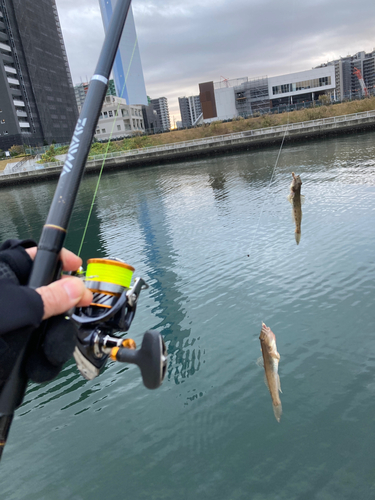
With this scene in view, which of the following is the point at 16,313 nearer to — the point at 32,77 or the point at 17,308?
the point at 17,308

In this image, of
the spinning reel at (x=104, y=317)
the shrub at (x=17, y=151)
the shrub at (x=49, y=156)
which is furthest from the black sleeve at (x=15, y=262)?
the shrub at (x=17, y=151)

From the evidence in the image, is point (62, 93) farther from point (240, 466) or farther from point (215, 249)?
point (240, 466)

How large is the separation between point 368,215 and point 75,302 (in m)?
13.3

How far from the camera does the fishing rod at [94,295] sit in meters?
1.58

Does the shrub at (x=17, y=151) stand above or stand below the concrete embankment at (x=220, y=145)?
above

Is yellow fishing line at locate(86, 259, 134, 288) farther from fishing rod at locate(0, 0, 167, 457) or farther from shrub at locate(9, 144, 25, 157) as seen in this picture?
shrub at locate(9, 144, 25, 157)

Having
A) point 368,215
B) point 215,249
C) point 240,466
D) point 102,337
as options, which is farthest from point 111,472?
point 368,215

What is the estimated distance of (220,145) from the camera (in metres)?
49.7

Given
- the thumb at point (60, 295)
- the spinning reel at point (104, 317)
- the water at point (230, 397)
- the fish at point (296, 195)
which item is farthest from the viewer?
the fish at point (296, 195)

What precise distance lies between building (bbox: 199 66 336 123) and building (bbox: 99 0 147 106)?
3443 inches

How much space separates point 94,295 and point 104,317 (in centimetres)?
16

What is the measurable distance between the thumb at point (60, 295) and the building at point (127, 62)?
14.8ft

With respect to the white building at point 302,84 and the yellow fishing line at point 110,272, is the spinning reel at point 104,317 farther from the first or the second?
the white building at point 302,84

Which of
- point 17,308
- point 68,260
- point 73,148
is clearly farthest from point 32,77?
point 17,308
